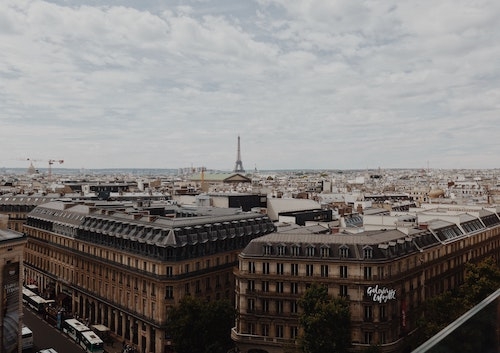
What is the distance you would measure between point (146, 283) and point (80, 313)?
28.6m

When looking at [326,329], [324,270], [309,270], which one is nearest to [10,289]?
[326,329]

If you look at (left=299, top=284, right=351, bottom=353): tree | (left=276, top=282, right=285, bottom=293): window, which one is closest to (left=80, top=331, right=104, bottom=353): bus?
(left=276, top=282, right=285, bottom=293): window

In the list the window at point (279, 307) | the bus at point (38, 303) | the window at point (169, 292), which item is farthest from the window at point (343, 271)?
the bus at point (38, 303)

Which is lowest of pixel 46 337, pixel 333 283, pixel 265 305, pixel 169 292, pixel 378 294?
pixel 46 337

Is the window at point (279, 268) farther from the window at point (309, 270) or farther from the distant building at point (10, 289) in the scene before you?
the distant building at point (10, 289)

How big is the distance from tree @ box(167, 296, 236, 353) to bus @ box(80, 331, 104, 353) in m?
14.7

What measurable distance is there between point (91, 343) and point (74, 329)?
340 inches

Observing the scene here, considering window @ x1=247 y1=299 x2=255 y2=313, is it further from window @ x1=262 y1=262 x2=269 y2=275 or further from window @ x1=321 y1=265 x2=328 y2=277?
window @ x1=321 y1=265 x2=328 y2=277

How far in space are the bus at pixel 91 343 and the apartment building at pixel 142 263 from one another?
22.2ft

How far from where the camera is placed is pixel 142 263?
81.3m

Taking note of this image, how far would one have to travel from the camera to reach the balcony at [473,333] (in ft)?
34.2

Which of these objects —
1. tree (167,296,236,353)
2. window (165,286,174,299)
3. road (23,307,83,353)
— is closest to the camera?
tree (167,296,236,353)

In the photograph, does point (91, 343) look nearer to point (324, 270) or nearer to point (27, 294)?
point (324, 270)

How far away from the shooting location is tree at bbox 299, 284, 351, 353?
61.3 metres
